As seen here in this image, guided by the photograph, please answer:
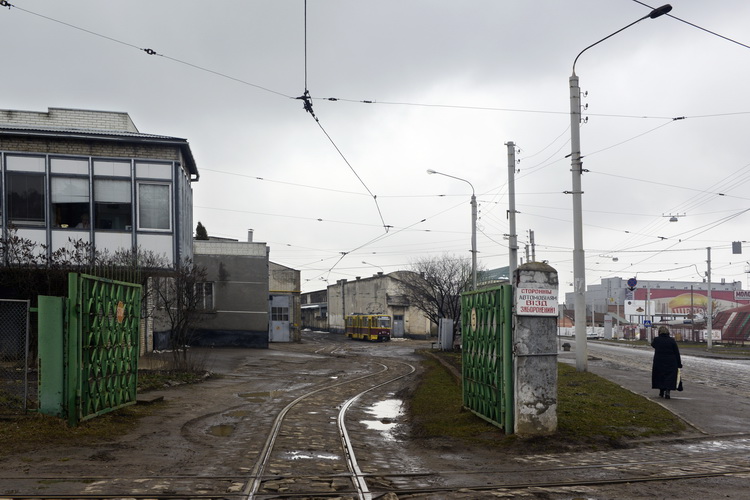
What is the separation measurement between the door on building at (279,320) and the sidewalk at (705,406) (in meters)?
39.7

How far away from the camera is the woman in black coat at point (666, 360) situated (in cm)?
1403

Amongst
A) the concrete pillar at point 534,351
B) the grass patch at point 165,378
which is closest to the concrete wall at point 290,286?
the grass patch at point 165,378

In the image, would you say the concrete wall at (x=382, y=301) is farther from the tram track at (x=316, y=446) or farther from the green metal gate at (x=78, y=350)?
the green metal gate at (x=78, y=350)

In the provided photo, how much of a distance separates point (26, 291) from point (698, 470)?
18957 mm

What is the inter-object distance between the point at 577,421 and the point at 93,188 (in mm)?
20106

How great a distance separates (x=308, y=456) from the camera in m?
9.04

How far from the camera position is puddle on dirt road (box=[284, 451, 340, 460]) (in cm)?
889

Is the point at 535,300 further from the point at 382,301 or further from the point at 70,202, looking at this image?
the point at 382,301

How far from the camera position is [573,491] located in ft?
23.2

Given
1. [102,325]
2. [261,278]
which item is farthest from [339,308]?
[102,325]

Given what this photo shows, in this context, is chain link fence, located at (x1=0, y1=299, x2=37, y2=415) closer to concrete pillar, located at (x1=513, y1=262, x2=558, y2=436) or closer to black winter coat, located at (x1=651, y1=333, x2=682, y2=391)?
concrete pillar, located at (x1=513, y1=262, x2=558, y2=436)

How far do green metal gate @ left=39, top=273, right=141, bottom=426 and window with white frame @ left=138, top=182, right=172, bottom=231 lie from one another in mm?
13931

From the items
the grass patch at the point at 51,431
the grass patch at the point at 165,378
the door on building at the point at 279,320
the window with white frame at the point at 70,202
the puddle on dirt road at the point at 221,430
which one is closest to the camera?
the grass patch at the point at 51,431

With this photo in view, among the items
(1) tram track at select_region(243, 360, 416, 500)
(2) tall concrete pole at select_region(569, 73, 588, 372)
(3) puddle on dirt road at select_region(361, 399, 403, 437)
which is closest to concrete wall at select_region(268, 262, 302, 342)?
(1) tram track at select_region(243, 360, 416, 500)
